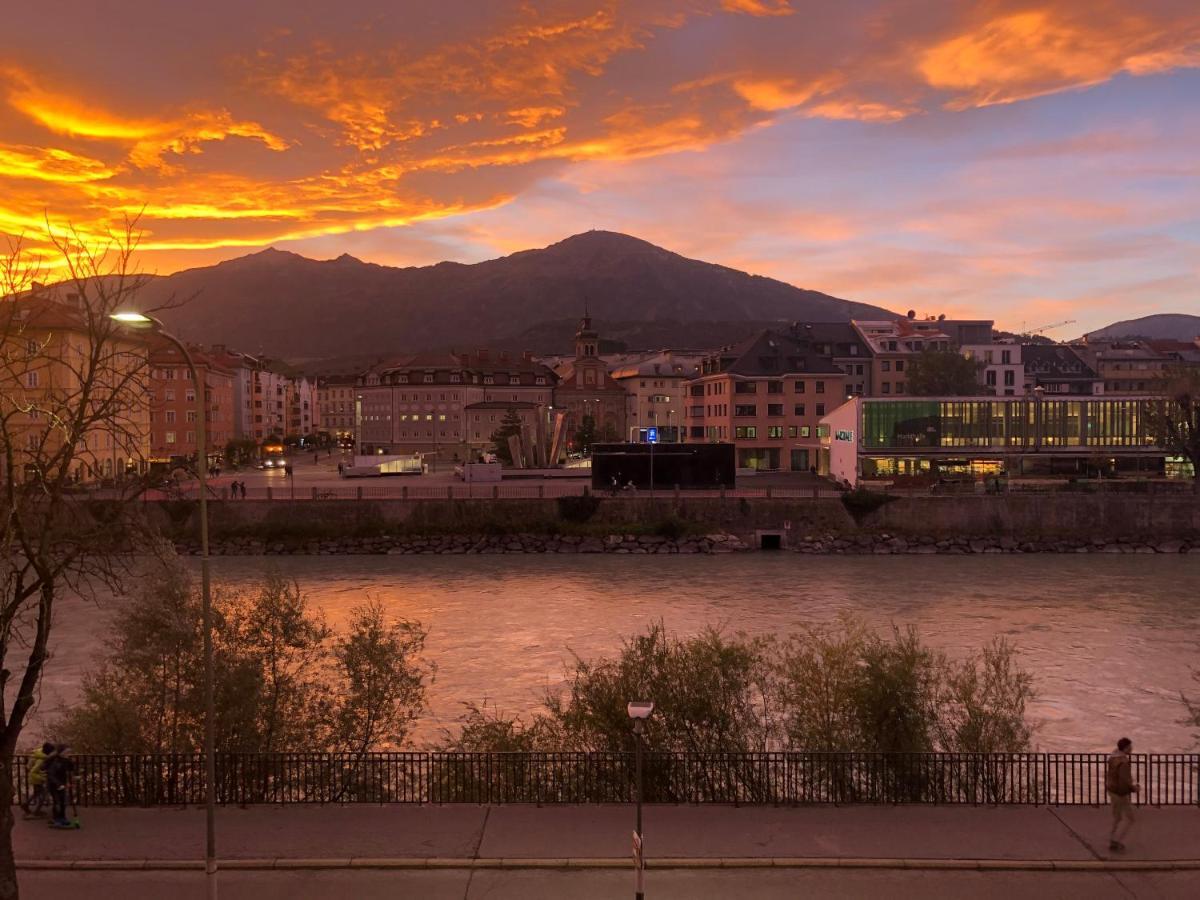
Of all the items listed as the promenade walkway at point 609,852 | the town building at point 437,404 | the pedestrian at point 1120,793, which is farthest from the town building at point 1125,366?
the promenade walkway at point 609,852

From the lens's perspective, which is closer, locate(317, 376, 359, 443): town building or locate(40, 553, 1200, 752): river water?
locate(40, 553, 1200, 752): river water

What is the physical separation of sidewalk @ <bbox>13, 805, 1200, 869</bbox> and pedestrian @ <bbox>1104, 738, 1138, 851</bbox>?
0.59ft

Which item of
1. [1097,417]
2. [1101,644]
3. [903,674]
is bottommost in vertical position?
[1101,644]

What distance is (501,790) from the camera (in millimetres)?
14234

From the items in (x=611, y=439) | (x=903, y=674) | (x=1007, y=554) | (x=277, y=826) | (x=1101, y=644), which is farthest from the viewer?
(x=611, y=439)

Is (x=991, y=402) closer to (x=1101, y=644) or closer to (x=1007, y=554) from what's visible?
(x=1007, y=554)

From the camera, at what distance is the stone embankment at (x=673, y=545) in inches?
2050

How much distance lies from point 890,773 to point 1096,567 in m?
38.7

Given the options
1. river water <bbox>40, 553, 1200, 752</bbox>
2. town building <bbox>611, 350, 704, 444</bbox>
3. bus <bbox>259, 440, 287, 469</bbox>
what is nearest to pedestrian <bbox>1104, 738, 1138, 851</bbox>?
river water <bbox>40, 553, 1200, 752</bbox>

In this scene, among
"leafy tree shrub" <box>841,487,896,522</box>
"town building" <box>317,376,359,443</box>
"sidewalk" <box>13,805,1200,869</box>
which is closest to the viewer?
"sidewalk" <box>13,805,1200,869</box>

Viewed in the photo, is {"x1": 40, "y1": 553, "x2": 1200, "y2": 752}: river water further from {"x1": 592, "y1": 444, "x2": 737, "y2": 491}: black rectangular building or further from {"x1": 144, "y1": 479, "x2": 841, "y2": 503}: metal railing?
{"x1": 592, "y1": 444, "x2": 737, "y2": 491}: black rectangular building

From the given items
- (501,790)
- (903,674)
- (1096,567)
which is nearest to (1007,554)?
(1096,567)

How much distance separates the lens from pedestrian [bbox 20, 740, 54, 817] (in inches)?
503

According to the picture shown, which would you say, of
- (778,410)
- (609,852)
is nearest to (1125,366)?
(778,410)
